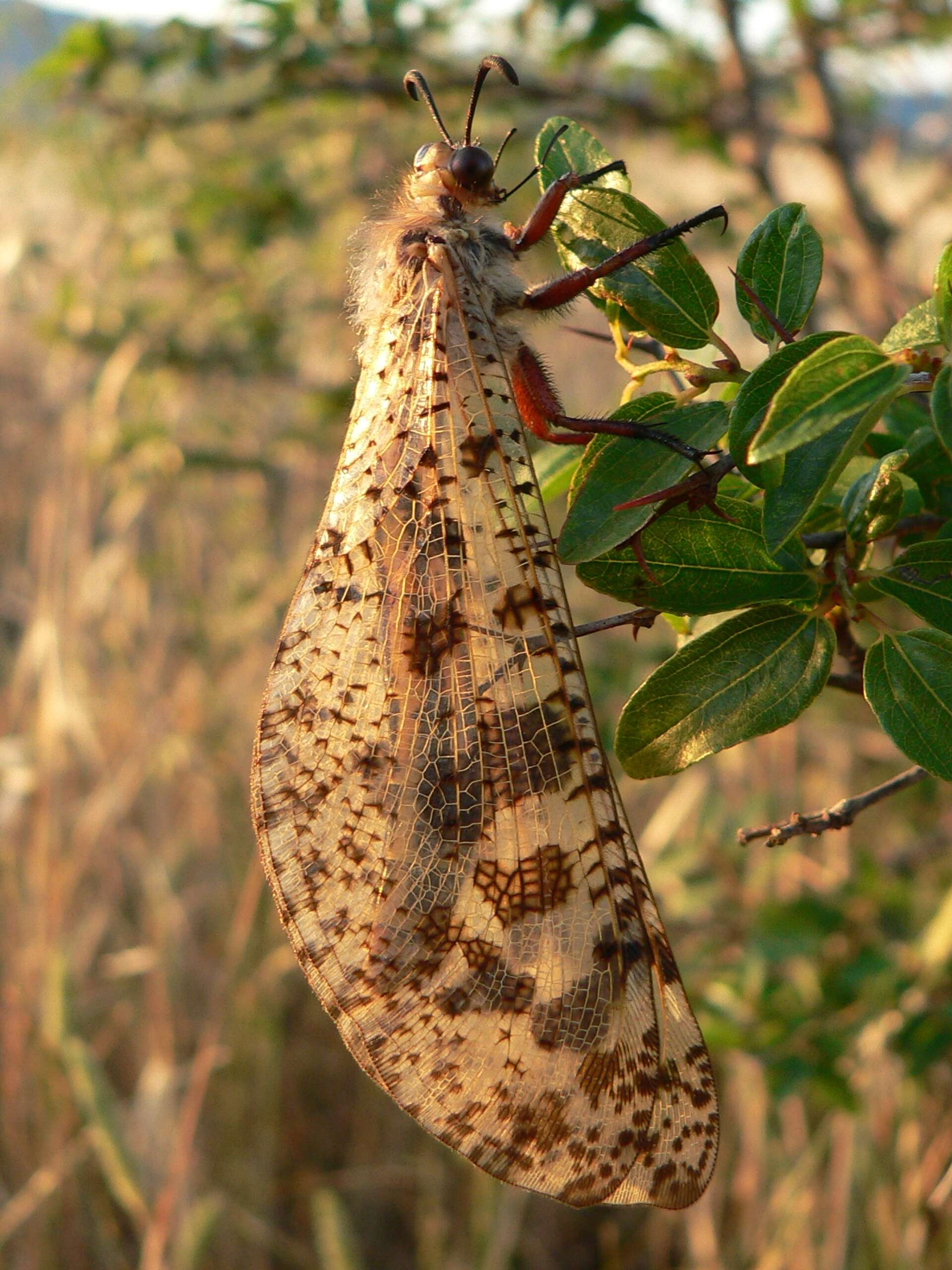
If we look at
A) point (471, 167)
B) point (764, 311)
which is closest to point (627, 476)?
point (764, 311)

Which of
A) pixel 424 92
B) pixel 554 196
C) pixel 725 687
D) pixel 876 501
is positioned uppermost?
pixel 424 92

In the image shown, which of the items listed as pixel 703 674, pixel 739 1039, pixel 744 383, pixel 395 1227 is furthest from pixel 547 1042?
pixel 395 1227

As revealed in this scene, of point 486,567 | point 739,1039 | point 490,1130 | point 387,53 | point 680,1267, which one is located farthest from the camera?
point 680,1267

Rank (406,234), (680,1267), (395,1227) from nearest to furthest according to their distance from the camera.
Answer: (406,234), (680,1267), (395,1227)

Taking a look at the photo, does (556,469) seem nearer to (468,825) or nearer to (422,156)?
(468,825)

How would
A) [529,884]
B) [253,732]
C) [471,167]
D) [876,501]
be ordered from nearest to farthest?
[876,501] < [529,884] < [471,167] < [253,732]

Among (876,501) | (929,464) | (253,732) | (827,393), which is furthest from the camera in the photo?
(253,732)

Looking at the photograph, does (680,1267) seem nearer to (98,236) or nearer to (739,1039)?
(739,1039)
